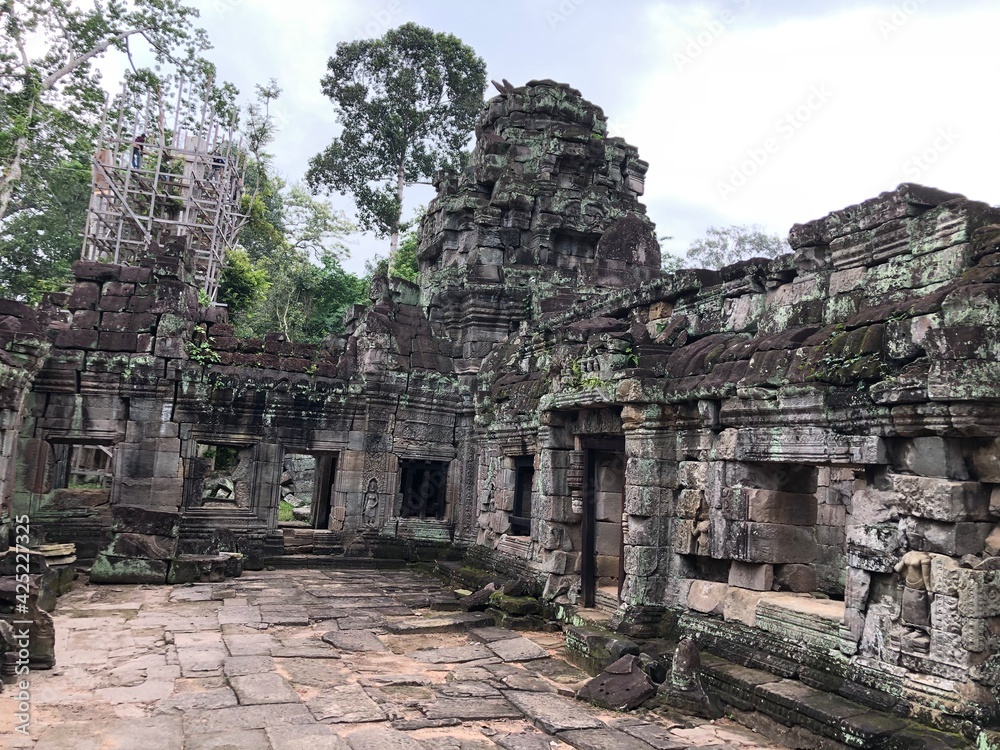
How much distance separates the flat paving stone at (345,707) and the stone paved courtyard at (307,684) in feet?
0.06

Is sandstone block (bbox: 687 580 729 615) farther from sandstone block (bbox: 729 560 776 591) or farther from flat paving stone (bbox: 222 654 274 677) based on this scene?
flat paving stone (bbox: 222 654 274 677)

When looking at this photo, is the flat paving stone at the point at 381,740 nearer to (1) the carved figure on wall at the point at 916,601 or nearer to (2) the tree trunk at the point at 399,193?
(1) the carved figure on wall at the point at 916,601

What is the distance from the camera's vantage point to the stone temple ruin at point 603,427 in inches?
200

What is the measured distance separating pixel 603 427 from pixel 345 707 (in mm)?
4183

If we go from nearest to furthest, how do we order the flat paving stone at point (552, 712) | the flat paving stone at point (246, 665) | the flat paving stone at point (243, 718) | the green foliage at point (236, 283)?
the flat paving stone at point (243, 718) → the flat paving stone at point (552, 712) → the flat paving stone at point (246, 665) → the green foliage at point (236, 283)

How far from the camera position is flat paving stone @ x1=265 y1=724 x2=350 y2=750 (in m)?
5.26

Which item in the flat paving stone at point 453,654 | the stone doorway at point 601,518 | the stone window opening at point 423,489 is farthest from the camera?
the stone window opening at point 423,489

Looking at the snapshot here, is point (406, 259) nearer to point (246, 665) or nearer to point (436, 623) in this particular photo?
point (436, 623)

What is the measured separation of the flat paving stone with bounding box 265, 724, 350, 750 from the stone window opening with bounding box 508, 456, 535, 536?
6.15 metres

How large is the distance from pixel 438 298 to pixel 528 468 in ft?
15.5

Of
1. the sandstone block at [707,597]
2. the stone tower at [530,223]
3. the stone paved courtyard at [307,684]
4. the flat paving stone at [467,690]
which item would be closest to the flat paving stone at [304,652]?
the stone paved courtyard at [307,684]

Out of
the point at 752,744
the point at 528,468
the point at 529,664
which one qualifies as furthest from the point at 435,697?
the point at 528,468

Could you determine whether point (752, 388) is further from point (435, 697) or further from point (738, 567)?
point (435, 697)

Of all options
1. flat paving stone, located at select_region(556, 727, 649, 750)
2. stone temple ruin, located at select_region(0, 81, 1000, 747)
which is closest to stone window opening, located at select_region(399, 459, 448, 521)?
stone temple ruin, located at select_region(0, 81, 1000, 747)
